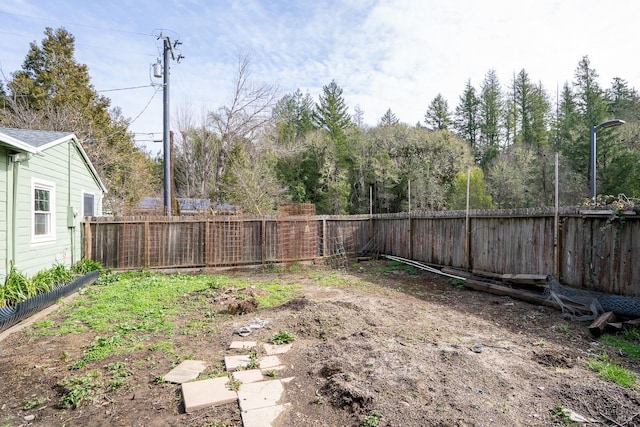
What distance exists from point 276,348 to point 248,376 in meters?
0.66

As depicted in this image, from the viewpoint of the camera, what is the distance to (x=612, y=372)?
2.92 metres

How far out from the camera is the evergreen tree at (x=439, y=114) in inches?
1072

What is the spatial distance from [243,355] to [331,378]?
1.08 metres

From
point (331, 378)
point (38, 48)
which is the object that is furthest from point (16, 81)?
point (331, 378)

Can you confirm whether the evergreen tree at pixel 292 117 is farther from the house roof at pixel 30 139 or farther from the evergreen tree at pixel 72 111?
the house roof at pixel 30 139

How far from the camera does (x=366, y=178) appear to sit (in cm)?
2303

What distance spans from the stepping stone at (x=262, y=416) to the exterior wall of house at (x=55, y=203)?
16.8ft

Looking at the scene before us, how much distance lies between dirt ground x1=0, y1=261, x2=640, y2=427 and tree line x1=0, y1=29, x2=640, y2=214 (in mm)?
11644

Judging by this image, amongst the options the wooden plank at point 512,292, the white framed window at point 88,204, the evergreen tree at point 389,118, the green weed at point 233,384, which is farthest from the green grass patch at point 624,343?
the evergreen tree at point 389,118

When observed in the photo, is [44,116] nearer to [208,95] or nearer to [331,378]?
[208,95]

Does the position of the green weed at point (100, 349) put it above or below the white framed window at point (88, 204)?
below

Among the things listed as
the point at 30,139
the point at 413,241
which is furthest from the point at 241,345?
the point at 413,241

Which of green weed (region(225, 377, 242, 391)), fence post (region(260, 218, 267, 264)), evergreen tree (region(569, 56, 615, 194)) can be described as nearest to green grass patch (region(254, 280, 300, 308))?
fence post (region(260, 218, 267, 264))

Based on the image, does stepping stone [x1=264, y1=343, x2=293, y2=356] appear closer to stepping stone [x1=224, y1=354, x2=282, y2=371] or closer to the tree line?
stepping stone [x1=224, y1=354, x2=282, y2=371]
